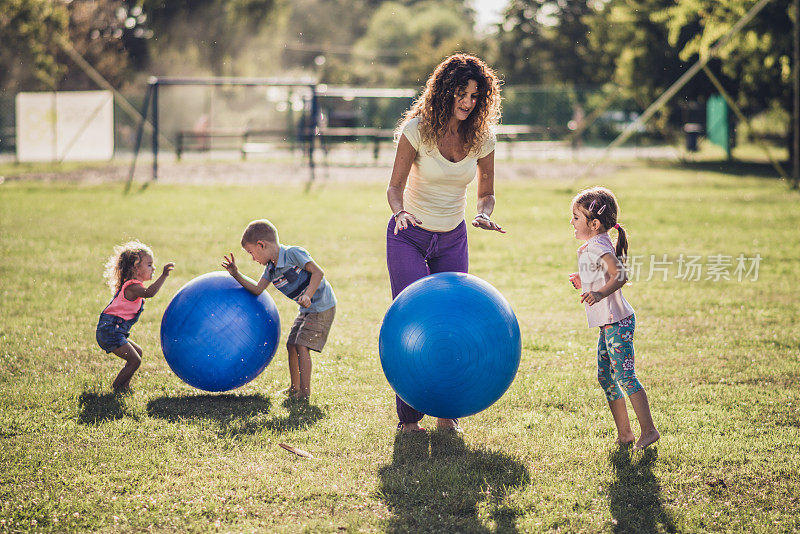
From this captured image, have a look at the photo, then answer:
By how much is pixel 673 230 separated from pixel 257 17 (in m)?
49.6

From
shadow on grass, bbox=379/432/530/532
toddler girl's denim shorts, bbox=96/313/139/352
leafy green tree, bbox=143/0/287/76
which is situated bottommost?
shadow on grass, bbox=379/432/530/532

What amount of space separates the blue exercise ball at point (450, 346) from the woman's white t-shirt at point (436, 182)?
511 millimetres

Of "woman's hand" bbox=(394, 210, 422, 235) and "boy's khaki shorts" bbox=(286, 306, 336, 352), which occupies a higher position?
"woman's hand" bbox=(394, 210, 422, 235)

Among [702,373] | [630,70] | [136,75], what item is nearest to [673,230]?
[702,373]

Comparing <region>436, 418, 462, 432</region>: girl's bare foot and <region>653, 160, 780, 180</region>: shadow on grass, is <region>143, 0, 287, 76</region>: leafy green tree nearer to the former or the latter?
<region>653, 160, 780, 180</region>: shadow on grass

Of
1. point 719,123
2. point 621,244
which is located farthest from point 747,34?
point 621,244

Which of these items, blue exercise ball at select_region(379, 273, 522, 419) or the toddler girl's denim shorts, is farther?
the toddler girl's denim shorts

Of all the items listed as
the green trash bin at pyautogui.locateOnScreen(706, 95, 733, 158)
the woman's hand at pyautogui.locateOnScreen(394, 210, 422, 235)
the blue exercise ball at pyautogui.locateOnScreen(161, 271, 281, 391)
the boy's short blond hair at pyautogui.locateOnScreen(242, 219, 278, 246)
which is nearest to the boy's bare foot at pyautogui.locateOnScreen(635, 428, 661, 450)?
the woman's hand at pyautogui.locateOnScreen(394, 210, 422, 235)

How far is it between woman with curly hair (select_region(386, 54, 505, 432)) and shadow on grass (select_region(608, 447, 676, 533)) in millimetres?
1153

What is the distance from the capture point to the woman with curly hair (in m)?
5.18

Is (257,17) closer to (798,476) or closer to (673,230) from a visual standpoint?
(673,230)

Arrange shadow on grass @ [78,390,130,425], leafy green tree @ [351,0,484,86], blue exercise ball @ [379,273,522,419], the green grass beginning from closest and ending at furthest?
the green grass, blue exercise ball @ [379,273,522,419], shadow on grass @ [78,390,130,425], leafy green tree @ [351,0,484,86]

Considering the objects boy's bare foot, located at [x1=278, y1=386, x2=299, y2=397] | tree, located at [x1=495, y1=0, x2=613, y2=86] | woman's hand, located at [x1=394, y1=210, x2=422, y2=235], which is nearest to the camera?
woman's hand, located at [x1=394, y1=210, x2=422, y2=235]

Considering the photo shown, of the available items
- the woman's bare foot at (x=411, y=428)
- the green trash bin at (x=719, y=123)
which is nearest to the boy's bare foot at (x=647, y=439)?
the woman's bare foot at (x=411, y=428)
